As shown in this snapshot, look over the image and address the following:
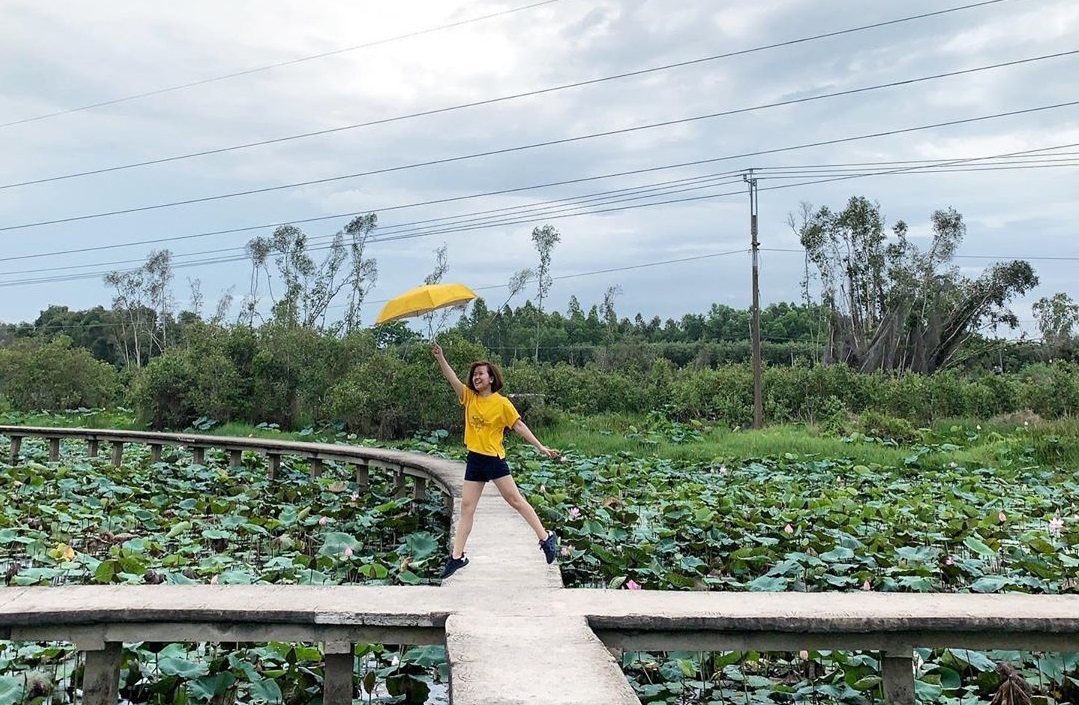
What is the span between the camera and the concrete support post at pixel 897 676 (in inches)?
142

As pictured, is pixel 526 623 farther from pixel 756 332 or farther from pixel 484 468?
pixel 756 332

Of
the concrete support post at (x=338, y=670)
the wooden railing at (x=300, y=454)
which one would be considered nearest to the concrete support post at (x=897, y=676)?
the concrete support post at (x=338, y=670)

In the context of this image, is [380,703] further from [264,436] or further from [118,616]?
[264,436]

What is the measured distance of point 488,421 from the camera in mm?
4742

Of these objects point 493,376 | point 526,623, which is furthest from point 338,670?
point 493,376

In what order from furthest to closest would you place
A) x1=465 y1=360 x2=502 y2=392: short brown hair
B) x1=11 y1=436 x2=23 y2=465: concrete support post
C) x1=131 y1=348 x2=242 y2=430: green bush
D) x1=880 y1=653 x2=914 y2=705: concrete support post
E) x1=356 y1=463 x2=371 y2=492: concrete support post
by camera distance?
x1=131 y1=348 x2=242 y2=430: green bush, x1=11 y1=436 x2=23 y2=465: concrete support post, x1=356 y1=463 x2=371 y2=492: concrete support post, x1=465 y1=360 x2=502 y2=392: short brown hair, x1=880 y1=653 x2=914 y2=705: concrete support post

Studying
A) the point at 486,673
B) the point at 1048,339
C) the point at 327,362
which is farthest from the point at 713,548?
the point at 1048,339

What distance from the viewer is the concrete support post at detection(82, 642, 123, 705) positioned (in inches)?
144

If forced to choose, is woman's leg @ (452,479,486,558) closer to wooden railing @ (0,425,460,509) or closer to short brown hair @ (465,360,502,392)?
short brown hair @ (465,360,502,392)

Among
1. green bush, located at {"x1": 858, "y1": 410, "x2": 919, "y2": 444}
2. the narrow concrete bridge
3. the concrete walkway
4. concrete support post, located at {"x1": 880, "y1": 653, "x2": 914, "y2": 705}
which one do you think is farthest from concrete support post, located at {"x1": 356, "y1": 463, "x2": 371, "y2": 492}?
green bush, located at {"x1": 858, "y1": 410, "x2": 919, "y2": 444}

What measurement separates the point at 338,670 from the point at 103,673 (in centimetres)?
102

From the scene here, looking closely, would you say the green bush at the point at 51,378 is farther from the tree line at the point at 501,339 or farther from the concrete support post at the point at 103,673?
the concrete support post at the point at 103,673

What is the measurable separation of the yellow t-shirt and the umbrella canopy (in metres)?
0.53

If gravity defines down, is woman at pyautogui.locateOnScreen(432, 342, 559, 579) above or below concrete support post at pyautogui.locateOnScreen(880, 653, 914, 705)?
above
